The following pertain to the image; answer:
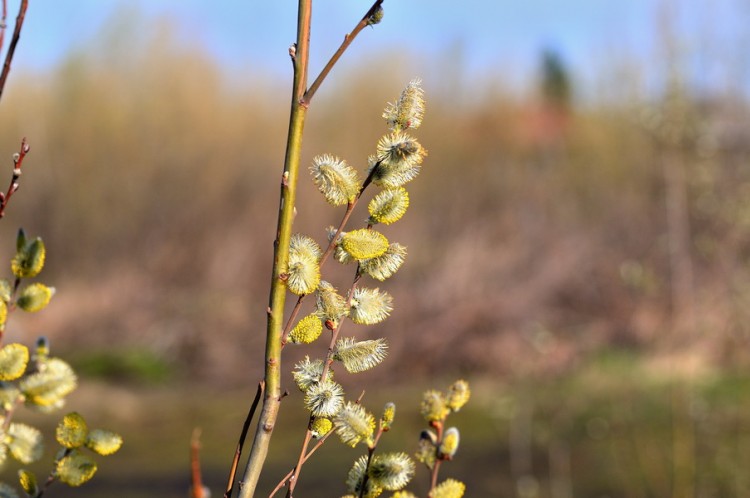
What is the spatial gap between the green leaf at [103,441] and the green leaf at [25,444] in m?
0.04

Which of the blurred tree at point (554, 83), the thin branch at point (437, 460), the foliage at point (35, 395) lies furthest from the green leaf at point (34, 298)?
the blurred tree at point (554, 83)

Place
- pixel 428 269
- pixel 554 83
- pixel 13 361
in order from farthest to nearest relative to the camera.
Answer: pixel 554 83, pixel 428 269, pixel 13 361

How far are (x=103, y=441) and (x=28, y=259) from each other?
162 mm

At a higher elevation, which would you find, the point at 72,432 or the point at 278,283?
the point at 278,283

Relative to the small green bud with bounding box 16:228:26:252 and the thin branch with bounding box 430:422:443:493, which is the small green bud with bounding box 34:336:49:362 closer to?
the small green bud with bounding box 16:228:26:252

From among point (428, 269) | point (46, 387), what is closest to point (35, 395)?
point (46, 387)

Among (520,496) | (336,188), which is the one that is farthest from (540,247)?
(336,188)

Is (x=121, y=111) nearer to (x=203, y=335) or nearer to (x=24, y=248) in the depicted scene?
(x=203, y=335)

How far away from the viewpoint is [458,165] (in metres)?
12.3

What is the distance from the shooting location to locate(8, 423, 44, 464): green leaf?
0.74 m

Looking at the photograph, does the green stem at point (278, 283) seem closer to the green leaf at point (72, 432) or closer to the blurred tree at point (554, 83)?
the green leaf at point (72, 432)

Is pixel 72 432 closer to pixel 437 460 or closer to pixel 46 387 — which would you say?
pixel 46 387

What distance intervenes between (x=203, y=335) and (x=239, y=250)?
3.88ft

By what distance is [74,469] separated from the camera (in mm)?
762
